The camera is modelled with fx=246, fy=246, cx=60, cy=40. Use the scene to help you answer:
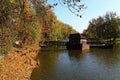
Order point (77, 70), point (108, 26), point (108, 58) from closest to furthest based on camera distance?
1. point (77, 70)
2. point (108, 58)
3. point (108, 26)

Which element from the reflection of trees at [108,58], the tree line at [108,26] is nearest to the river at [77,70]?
the reflection of trees at [108,58]

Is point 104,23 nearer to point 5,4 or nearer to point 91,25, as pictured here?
point 91,25

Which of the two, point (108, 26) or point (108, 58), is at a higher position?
point (108, 26)

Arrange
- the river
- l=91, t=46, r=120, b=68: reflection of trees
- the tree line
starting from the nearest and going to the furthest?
the river → l=91, t=46, r=120, b=68: reflection of trees → the tree line

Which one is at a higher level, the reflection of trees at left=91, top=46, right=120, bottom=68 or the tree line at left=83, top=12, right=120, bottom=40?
the tree line at left=83, top=12, right=120, bottom=40

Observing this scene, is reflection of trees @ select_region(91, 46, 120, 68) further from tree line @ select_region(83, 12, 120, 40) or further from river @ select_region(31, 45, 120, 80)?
tree line @ select_region(83, 12, 120, 40)

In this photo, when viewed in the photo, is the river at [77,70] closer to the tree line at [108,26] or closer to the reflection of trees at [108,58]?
the reflection of trees at [108,58]

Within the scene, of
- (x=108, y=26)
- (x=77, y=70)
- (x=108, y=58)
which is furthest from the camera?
(x=108, y=26)

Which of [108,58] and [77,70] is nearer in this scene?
[77,70]

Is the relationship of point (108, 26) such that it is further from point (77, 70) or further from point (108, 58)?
point (77, 70)

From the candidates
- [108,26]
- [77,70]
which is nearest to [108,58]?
[77,70]

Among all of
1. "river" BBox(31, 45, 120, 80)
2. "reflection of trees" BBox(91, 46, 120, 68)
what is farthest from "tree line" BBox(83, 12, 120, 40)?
"river" BBox(31, 45, 120, 80)

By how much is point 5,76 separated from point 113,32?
83.2 meters

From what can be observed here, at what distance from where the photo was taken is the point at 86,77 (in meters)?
25.1
